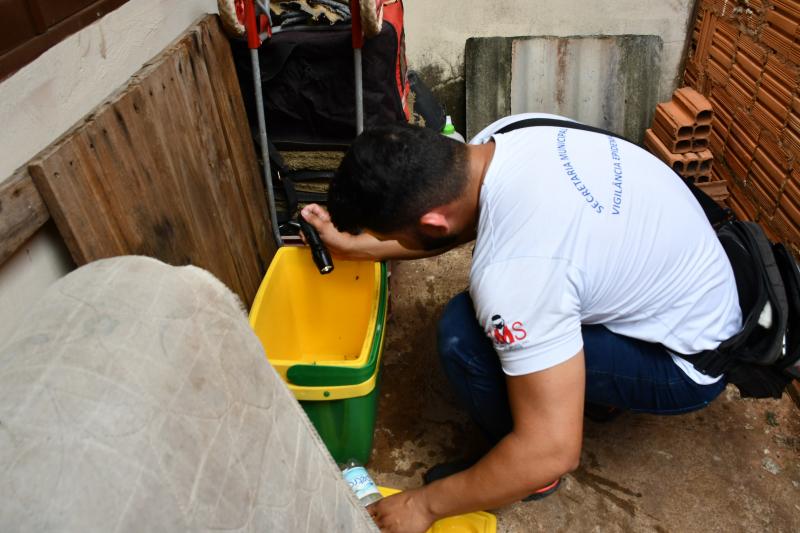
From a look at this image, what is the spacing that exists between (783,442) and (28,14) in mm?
2276

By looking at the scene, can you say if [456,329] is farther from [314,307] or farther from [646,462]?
[646,462]

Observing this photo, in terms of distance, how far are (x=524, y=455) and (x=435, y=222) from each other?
54 centimetres

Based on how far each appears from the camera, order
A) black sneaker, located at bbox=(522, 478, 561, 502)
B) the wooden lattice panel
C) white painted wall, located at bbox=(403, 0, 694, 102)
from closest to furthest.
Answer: black sneaker, located at bbox=(522, 478, 561, 502) → the wooden lattice panel → white painted wall, located at bbox=(403, 0, 694, 102)

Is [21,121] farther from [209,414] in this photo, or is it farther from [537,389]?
[537,389]

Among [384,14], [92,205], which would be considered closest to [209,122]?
[92,205]

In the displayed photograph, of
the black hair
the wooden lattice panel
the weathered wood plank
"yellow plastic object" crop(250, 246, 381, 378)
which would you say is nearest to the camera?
the weathered wood plank

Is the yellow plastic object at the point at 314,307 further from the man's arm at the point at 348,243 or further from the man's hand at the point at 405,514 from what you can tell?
the man's hand at the point at 405,514

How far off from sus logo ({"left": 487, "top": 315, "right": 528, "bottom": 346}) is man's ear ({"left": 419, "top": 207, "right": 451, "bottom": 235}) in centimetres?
24

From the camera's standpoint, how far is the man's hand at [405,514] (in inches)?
56.2

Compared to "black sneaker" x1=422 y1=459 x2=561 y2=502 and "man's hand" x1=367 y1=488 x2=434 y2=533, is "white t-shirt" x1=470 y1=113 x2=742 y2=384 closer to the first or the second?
"man's hand" x1=367 y1=488 x2=434 y2=533

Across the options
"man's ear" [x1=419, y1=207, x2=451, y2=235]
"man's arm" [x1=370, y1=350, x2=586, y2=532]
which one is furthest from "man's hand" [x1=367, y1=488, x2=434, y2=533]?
"man's ear" [x1=419, y1=207, x2=451, y2=235]

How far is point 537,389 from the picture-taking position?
4.04 ft

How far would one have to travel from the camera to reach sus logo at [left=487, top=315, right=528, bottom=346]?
3.94ft

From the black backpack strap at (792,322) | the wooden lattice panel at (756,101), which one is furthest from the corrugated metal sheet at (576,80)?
the black backpack strap at (792,322)
